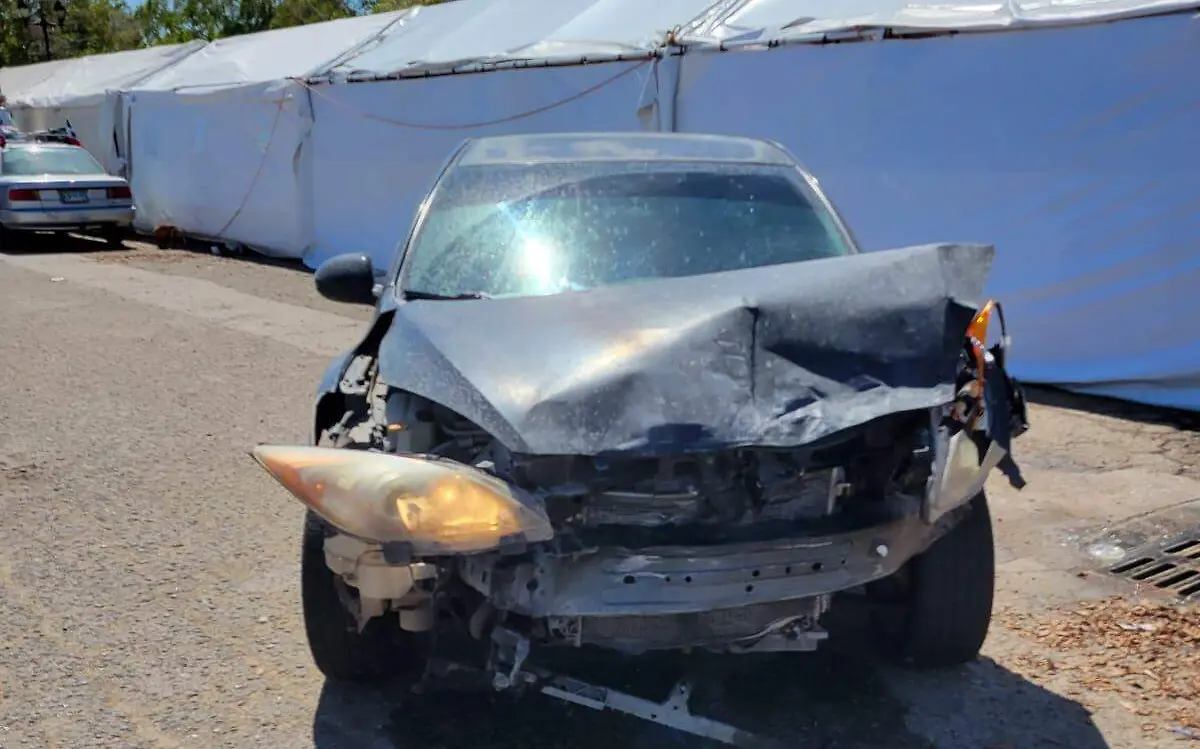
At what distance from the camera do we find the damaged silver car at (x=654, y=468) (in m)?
2.77

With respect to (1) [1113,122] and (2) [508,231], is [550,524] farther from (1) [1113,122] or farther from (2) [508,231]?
(1) [1113,122]

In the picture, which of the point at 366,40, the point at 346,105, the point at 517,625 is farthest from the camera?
the point at 366,40

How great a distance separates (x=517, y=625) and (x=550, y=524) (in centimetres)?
38

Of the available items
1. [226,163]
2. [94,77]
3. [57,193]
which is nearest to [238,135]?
[226,163]

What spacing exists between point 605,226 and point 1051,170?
184 inches

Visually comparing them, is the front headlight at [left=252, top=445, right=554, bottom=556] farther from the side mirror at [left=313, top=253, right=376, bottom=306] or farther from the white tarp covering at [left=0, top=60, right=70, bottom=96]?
the white tarp covering at [left=0, top=60, right=70, bottom=96]

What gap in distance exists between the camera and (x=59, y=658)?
3811 millimetres

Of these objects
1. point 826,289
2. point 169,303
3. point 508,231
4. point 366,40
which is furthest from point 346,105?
point 826,289

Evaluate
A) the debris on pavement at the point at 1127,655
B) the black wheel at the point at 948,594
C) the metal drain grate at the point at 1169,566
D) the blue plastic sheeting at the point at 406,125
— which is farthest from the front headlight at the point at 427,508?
the blue plastic sheeting at the point at 406,125

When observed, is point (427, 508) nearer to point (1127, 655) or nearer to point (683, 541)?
point (683, 541)

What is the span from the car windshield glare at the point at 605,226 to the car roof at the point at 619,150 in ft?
0.24

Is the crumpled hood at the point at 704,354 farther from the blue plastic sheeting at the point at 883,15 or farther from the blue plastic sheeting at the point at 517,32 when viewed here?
the blue plastic sheeting at the point at 517,32

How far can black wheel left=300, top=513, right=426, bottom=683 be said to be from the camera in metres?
3.41

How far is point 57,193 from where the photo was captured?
15992 millimetres
